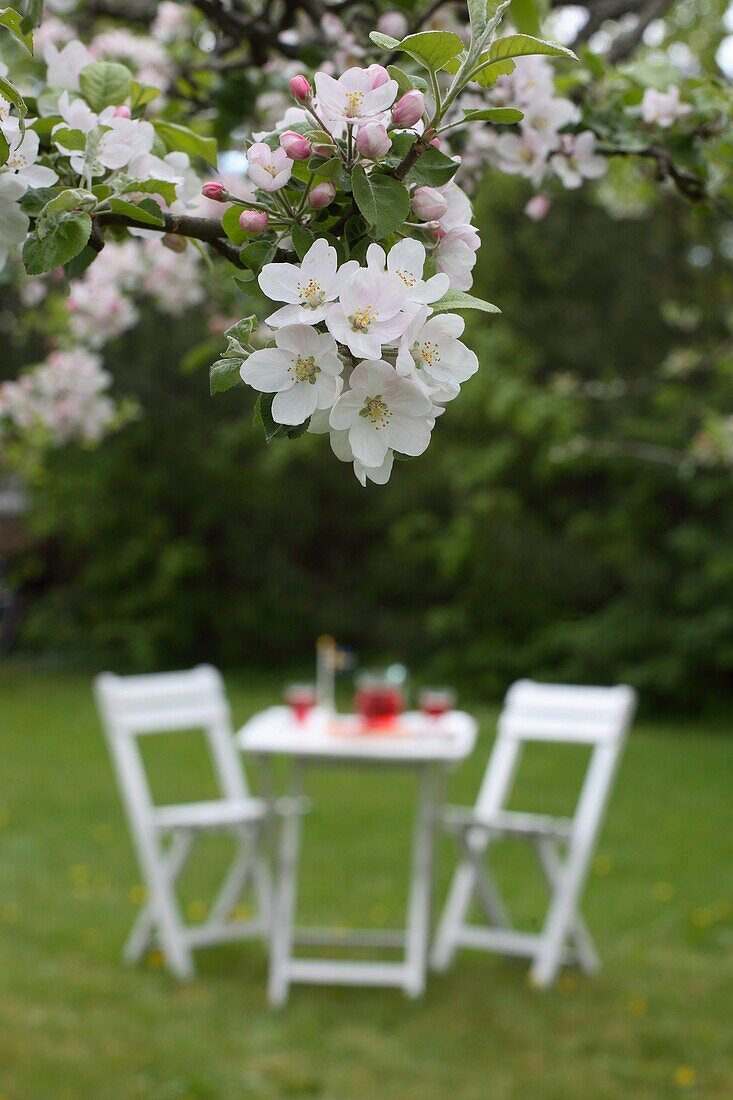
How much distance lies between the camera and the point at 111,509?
35.9ft

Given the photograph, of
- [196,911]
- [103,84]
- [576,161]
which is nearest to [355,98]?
[103,84]

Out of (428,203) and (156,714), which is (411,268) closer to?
(428,203)

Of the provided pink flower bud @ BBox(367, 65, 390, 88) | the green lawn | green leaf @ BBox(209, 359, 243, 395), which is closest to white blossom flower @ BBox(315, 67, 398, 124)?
pink flower bud @ BBox(367, 65, 390, 88)

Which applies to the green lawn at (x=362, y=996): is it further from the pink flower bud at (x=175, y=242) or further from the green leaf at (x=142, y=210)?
the green leaf at (x=142, y=210)

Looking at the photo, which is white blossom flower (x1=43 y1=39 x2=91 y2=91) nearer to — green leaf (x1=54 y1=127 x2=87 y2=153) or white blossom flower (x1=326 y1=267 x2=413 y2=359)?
green leaf (x1=54 y1=127 x2=87 y2=153)

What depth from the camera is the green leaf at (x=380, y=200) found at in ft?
3.22

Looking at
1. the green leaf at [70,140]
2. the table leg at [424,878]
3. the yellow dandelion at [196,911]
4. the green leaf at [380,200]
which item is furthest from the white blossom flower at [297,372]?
the yellow dandelion at [196,911]

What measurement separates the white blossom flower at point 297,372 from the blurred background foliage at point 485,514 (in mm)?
6546

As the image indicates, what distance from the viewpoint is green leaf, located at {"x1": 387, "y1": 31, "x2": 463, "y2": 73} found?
3.25ft

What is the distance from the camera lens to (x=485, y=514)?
9469mm

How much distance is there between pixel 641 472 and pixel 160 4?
650 centimetres

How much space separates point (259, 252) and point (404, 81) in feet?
0.63

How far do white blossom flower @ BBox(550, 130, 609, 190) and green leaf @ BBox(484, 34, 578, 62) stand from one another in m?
0.77

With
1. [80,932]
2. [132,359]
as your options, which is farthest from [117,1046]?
[132,359]
